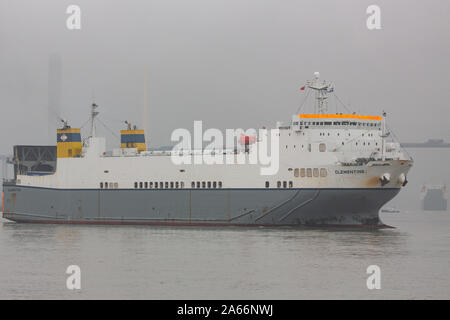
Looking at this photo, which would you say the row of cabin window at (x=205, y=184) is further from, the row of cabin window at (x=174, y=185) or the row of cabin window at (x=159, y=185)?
the row of cabin window at (x=159, y=185)

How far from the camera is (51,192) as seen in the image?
47344 millimetres

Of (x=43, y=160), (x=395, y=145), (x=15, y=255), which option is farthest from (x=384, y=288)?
(x=43, y=160)

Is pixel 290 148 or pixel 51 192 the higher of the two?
pixel 290 148

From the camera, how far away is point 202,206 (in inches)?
1677

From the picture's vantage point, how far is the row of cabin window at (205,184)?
42.4 metres

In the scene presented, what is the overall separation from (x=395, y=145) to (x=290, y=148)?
6.15 m

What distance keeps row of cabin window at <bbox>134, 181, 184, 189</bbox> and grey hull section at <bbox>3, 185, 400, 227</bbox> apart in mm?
229

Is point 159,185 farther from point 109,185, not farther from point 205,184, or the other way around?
point 109,185

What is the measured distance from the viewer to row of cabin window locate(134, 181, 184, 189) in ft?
143
